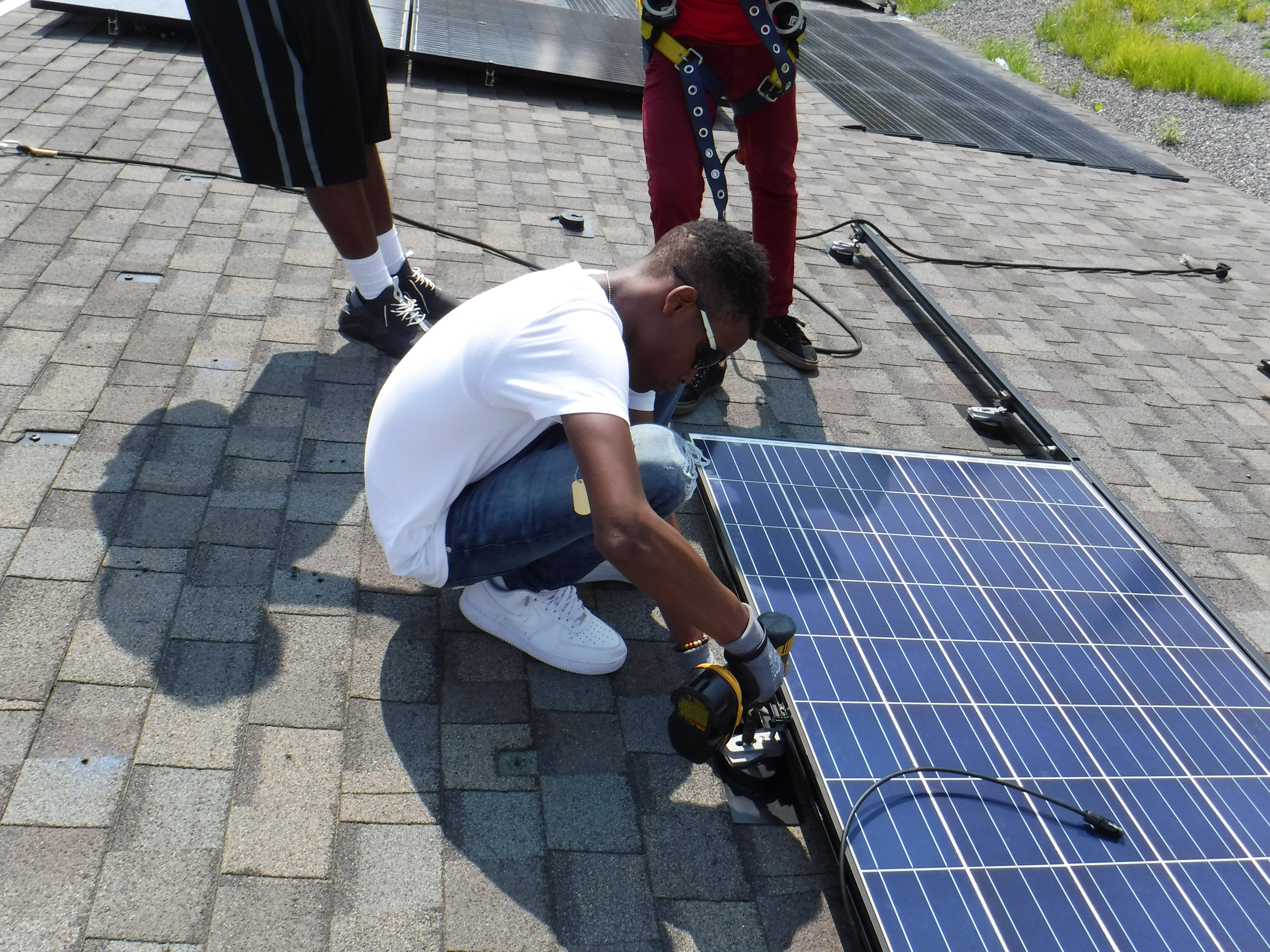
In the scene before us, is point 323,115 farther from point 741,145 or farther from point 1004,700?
point 1004,700

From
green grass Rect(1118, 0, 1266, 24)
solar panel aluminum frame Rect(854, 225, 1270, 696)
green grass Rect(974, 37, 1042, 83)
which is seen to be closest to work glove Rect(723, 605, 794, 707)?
solar panel aluminum frame Rect(854, 225, 1270, 696)

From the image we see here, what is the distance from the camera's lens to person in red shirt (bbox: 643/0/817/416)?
345cm

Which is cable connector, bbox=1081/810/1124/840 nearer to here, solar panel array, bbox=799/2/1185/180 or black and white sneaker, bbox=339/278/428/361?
black and white sneaker, bbox=339/278/428/361

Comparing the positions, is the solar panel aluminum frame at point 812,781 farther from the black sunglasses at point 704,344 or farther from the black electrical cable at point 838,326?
the black electrical cable at point 838,326

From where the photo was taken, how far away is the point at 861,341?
14.0 ft

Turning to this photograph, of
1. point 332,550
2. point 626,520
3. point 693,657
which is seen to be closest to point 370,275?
point 332,550

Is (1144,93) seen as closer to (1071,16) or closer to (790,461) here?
(1071,16)

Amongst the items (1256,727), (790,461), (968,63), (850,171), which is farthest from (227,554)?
(968,63)

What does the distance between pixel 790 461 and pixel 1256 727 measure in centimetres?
146

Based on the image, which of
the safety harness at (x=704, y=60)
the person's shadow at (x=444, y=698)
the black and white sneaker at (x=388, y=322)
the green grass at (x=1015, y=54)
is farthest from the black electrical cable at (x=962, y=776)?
the green grass at (x=1015, y=54)

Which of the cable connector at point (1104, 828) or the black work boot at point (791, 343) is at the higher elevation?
the cable connector at point (1104, 828)

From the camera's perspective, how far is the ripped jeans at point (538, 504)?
205 centimetres

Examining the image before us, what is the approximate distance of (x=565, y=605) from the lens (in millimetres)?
2363

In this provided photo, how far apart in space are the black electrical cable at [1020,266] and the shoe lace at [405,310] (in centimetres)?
249
